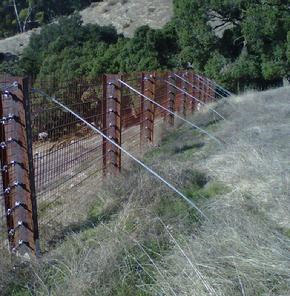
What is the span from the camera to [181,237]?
16.7 feet

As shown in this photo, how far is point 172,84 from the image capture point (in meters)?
13.0

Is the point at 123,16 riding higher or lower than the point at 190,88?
lower

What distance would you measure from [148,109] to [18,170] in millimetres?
5813

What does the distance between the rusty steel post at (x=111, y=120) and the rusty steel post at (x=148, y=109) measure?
2382mm

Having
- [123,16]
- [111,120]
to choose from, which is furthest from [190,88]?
[123,16]

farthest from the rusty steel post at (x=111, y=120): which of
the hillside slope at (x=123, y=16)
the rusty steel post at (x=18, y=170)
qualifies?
the hillside slope at (x=123, y=16)

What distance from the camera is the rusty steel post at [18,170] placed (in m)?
4.97

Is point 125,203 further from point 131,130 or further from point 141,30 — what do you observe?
point 141,30

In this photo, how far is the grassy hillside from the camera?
4195mm

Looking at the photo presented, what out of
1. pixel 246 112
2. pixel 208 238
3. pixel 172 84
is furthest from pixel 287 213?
pixel 246 112

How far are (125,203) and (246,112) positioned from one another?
327 inches

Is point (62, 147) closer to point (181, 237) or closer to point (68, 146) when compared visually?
point (68, 146)

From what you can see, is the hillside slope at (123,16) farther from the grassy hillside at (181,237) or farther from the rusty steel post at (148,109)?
the grassy hillside at (181,237)

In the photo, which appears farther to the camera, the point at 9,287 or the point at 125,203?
the point at 125,203
